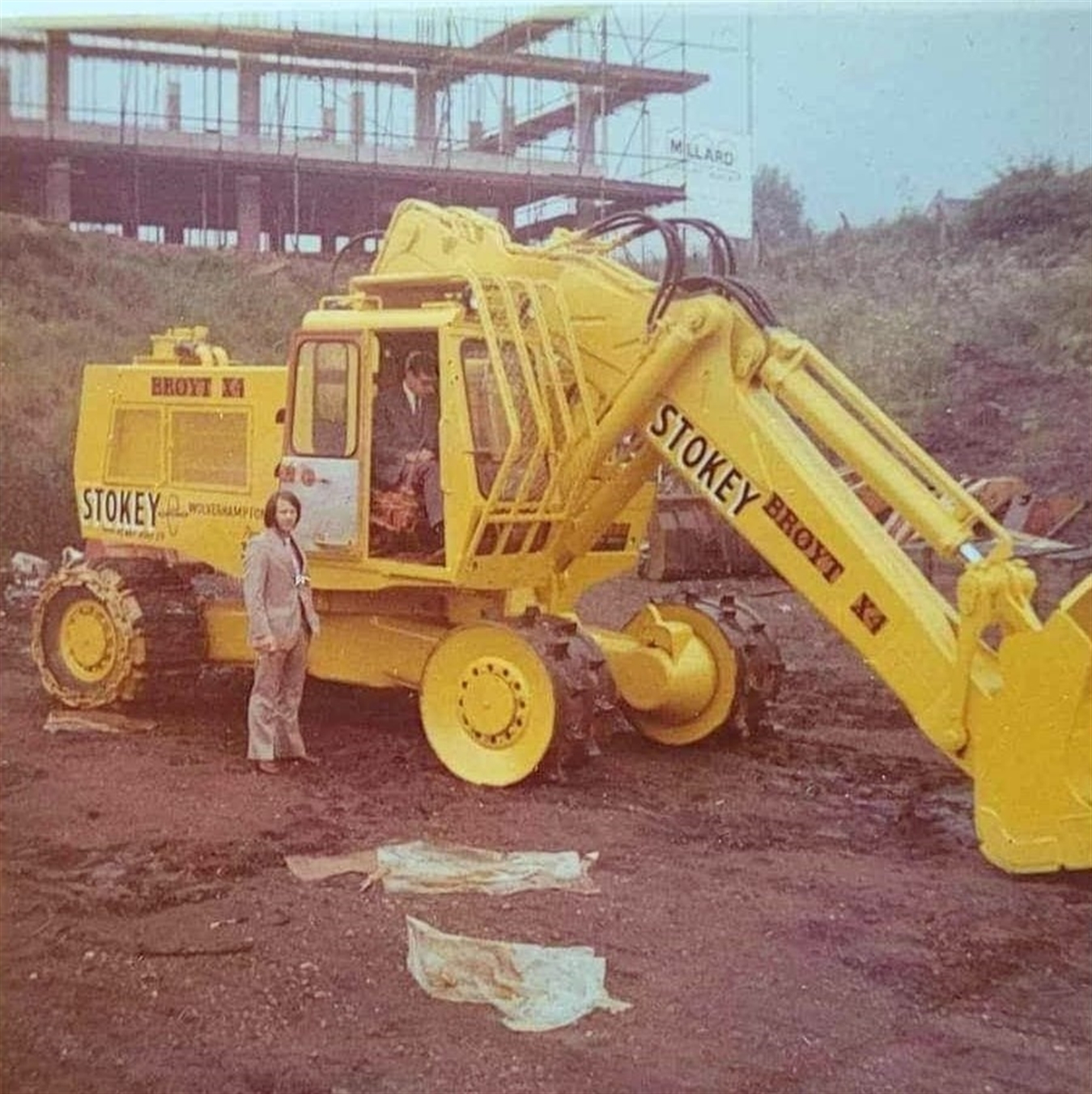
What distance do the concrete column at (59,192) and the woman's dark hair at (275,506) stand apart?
1171 millimetres

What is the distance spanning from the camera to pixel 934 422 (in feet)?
19.7

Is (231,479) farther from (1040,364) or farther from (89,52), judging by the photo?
(1040,364)

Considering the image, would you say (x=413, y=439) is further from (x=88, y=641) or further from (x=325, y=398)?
(x=88, y=641)

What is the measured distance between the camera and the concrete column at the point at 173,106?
15.2 ft

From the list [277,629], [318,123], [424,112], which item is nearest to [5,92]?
[318,123]

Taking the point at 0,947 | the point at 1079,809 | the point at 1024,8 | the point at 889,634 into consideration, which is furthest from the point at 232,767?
the point at 1024,8

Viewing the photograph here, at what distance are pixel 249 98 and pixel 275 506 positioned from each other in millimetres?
1435

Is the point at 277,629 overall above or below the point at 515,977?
above

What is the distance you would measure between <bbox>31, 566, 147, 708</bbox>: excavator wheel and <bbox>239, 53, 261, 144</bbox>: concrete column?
205 centimetres

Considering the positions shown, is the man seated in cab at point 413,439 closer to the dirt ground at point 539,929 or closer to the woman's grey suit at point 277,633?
the woman's grey suit at point 277,633

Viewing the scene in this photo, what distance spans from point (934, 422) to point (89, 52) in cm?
312

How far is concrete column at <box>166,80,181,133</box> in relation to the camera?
15.2 feet

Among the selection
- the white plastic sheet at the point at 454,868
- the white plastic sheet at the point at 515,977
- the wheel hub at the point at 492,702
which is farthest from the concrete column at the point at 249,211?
the white plastic sheet at the point at 515,977

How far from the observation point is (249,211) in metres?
5.13
